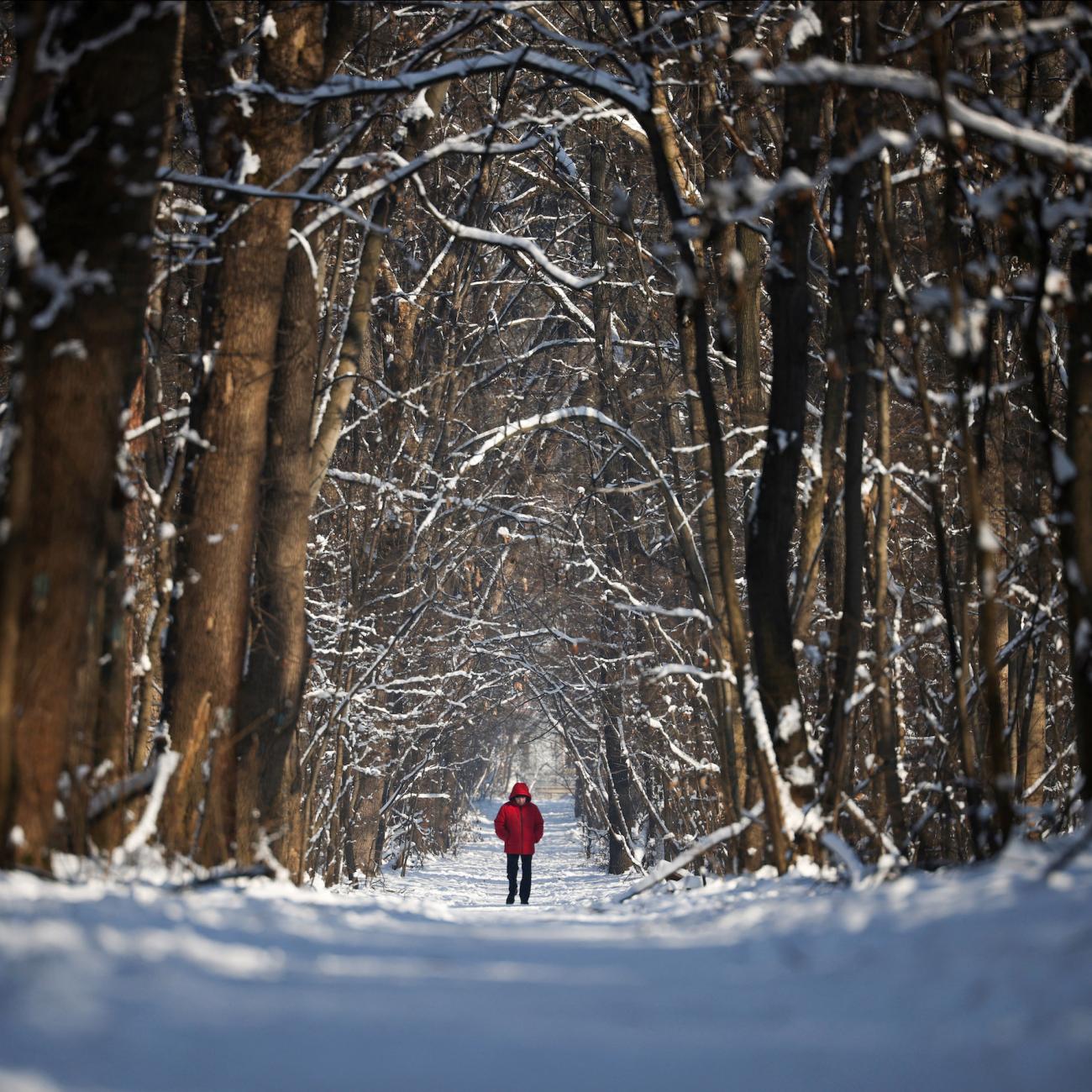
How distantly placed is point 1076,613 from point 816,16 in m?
3.86

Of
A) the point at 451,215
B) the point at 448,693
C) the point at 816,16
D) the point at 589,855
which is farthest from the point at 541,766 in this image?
the point at 816,16

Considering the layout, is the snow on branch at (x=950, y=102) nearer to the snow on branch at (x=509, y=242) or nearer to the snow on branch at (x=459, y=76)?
the snow on branch at (x=459, y=76)

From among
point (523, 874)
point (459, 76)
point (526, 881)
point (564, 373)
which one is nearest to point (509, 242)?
point (459, 76)

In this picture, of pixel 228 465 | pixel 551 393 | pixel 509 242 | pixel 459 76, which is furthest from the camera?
pixel 551 393

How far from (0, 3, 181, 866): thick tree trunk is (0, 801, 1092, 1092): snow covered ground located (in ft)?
1.96

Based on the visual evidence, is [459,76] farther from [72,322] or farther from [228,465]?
[72,322]

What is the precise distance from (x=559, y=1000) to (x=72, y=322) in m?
2.81

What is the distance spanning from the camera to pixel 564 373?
15.7 meters

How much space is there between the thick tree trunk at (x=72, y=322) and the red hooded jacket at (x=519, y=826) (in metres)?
11.4

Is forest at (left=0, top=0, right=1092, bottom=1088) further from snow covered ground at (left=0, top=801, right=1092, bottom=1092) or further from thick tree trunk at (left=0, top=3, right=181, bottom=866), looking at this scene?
snow covered ground at (left=0, top=801, right=1092, bottom=1092)

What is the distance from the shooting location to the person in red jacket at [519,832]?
51.3 feet

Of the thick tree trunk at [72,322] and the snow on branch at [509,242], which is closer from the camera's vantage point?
the thick tree trunk at [72,322]

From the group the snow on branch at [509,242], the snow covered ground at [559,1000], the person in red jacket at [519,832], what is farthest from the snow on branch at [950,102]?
the person in red jacket at [519,832]

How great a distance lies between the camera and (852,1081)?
240 cm
